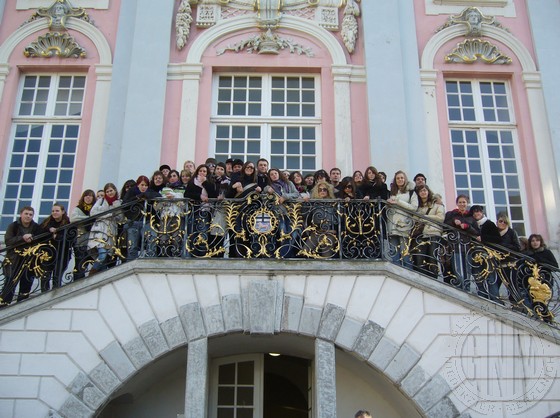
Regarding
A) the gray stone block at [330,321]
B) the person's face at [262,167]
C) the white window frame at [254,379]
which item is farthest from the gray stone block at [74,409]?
the person's face at [262,167]

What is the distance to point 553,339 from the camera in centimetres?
854

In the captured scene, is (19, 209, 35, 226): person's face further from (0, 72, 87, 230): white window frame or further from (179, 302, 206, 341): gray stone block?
(179, 302, 206, 341): gray stone block

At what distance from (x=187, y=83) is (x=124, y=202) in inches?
129

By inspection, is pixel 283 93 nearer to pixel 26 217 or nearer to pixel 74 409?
pixel 26 217

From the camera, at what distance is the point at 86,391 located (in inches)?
331

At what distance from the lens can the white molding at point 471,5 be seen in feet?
41.5

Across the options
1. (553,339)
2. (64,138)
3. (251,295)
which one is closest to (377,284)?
(251,295)

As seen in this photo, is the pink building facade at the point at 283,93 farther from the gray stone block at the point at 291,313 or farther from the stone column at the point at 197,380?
the stone column at the point at 197,380

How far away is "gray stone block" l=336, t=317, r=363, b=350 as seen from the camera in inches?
340

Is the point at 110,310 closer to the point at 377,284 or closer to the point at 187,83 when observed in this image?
the point at 377,284

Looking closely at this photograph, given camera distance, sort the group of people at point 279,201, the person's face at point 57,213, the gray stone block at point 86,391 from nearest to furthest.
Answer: the gray stone block at point 86,391 → the group of people at point 279,201 → the person's face at point 57,213

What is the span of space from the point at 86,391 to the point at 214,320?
1.58m

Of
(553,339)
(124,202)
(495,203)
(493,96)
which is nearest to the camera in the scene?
(553,339)

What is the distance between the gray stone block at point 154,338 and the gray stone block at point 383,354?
2.32m
